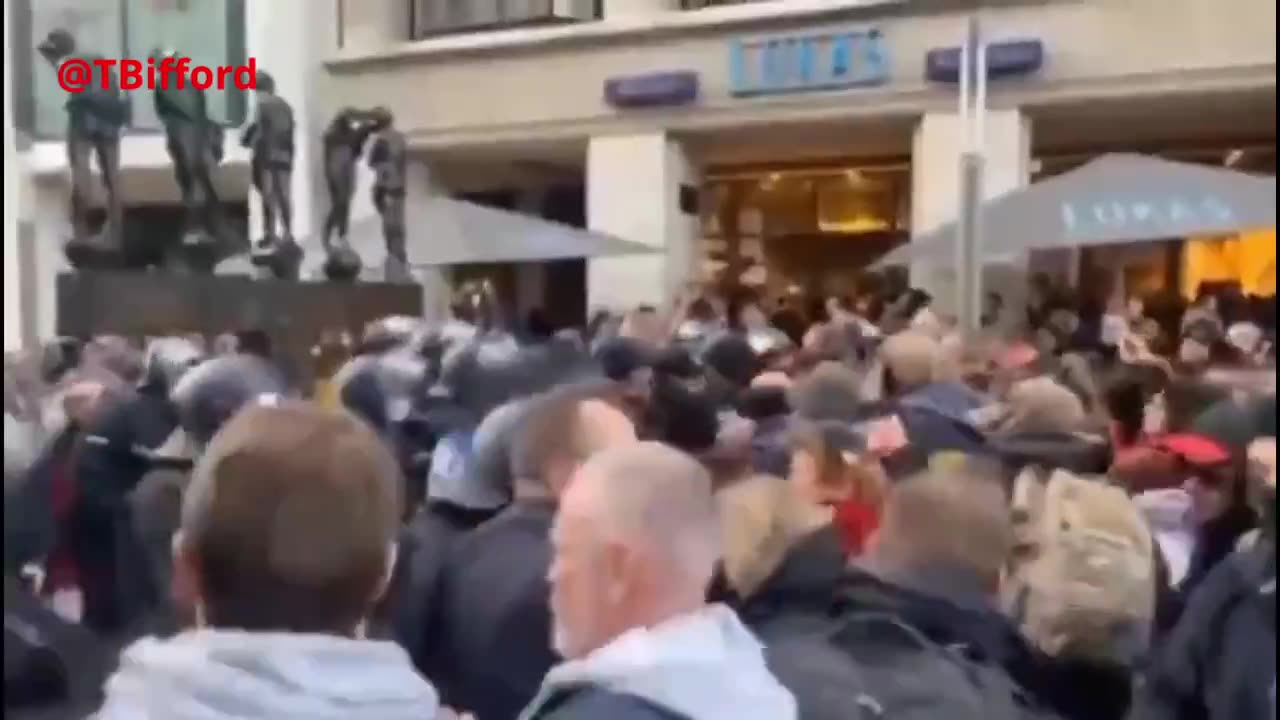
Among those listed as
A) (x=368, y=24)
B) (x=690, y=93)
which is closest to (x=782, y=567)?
(x=690, y=93)

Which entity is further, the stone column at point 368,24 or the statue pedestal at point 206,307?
the stone column at point 368,24

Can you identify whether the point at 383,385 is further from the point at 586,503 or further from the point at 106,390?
the point at 586,503

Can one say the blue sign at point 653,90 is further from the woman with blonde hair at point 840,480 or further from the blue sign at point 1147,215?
the woman with blonde hair at point 840,480

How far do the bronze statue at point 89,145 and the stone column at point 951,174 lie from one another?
833 cm

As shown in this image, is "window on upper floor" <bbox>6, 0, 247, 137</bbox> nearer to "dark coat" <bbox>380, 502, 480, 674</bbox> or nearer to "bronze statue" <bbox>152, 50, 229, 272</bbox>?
"bronze statue" <bbox>152, 50, 229, 272</bbox>

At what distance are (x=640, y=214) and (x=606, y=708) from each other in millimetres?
17045

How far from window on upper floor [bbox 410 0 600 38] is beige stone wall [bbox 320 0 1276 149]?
39 centimetres

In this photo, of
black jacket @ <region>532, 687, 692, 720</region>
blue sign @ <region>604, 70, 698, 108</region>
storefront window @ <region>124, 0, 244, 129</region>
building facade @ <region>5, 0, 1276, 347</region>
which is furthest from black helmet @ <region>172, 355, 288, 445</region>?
storefront window @ <region>124, 0, 244, 129</region>

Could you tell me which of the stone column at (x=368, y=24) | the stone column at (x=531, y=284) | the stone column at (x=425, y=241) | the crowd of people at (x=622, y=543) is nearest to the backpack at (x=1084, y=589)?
the crowd of people at (x=622, y=543)

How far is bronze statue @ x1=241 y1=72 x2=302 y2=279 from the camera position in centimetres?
1166

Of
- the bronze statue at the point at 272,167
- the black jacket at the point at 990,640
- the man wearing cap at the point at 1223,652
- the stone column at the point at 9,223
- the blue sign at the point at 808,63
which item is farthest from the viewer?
the blue sign at the point at 808,63

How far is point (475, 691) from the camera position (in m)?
3.69

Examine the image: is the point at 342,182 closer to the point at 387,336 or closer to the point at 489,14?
the point at 387,336

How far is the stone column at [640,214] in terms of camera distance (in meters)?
18.9
